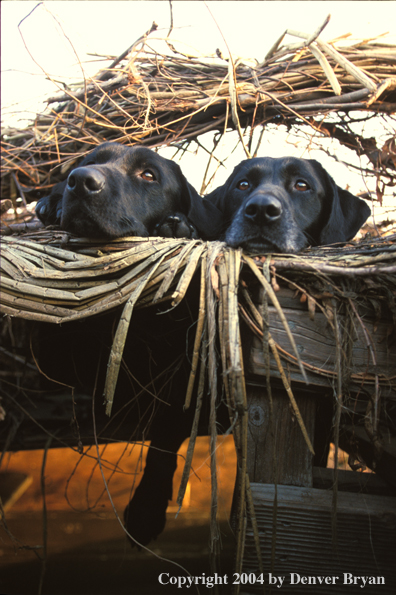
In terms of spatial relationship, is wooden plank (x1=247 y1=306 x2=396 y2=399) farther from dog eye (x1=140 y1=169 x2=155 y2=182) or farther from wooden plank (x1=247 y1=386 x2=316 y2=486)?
dog eye (x1=140 y1=169 x2=155 y2=182)

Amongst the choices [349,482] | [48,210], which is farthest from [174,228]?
[349,482]

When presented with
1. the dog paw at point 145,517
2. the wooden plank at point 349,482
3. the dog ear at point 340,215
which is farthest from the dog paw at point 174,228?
the dog paw at point 145,517

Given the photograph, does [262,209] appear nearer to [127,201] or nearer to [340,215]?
[127,201]

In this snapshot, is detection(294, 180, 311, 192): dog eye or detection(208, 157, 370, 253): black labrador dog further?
detection(294, 180, 311, 192): dog eye

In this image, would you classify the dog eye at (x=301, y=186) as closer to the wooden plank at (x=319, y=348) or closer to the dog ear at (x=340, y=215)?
the dog ear at (x=340, y=215)

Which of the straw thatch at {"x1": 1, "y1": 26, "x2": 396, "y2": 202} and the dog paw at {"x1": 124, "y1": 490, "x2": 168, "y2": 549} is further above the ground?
the straw thatch at {"x1": 1, "y1": 26, "x2": 396, "y2": 202}

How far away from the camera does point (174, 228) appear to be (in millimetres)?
2289

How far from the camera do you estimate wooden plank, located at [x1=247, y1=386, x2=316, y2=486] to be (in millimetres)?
1432

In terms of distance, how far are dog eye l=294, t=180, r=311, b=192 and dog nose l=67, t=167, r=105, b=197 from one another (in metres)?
1.08

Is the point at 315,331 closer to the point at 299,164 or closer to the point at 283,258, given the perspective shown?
the point at 283,258

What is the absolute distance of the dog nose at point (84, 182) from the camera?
1833 millimetres

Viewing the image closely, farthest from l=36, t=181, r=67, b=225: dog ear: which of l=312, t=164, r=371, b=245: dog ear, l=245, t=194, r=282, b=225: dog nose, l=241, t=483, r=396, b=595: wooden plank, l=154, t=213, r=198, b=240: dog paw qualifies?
l=241, t=483, r=396, b=595: wooden plank

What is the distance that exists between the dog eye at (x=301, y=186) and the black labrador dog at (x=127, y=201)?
1.57ft

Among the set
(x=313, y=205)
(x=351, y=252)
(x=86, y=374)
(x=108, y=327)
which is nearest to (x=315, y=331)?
(x=351, y=252)
